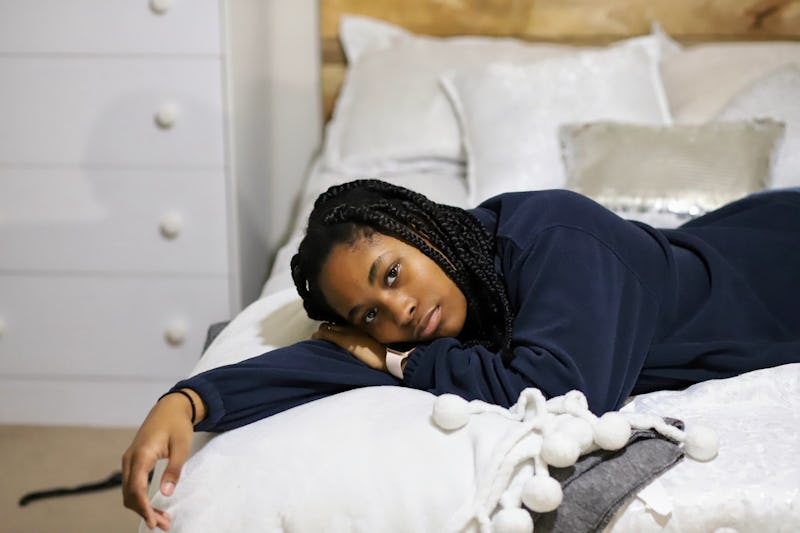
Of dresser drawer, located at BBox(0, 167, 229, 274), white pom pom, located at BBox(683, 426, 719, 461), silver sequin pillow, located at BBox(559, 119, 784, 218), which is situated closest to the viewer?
white pom pom, located at BBox(683, 426, 719, 461)

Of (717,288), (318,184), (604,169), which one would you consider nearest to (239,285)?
(318,184)

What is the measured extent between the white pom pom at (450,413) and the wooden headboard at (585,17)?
177cm

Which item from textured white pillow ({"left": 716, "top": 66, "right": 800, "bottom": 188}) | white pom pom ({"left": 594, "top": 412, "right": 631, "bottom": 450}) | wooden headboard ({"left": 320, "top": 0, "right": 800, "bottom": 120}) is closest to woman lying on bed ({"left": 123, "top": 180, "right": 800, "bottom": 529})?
white pom pom ({"left": 594, "top": 412, "right": 631, "bottom": 450})

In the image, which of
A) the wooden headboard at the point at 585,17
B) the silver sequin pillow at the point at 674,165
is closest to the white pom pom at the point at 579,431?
the silver sequin pillow at the point at 674,165

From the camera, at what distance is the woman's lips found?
1.14 meters

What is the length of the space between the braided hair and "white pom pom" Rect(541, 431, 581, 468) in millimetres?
227

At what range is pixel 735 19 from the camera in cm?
246

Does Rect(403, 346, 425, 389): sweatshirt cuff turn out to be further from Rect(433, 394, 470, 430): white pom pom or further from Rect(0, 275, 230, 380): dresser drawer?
Rect(0, 275, 230, 380): dresser drawer

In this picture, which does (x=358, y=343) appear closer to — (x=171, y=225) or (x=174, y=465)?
(x=174, y=465)

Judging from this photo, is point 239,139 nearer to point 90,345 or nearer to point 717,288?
point 90,345

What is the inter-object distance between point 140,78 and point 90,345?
673 millimetres

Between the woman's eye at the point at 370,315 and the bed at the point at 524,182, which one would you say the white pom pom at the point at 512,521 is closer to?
the bed at the point at 524,182

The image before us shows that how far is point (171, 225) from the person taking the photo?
2.12 metres

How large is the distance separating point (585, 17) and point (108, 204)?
137cm
